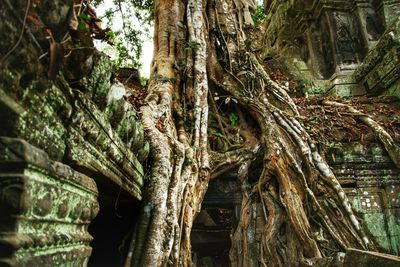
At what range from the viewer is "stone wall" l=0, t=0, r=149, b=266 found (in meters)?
0.90

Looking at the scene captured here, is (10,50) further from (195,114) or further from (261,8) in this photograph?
(261,8)

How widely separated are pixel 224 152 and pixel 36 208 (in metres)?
2.78

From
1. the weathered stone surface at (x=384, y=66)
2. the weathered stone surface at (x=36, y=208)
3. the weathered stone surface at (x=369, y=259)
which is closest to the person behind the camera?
the weathered stone surface at (x=36, y=208)

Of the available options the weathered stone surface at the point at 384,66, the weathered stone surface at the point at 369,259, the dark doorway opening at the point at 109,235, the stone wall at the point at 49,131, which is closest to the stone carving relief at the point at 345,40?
the weathered stone surface at the point at 384,66

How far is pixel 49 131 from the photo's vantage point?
1.09m

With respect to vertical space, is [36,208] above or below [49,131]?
below

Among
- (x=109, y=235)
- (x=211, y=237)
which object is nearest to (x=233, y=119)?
(x=109, y=235)

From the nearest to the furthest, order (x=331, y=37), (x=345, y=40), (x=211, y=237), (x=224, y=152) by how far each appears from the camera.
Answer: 1. (x=224, y=152)
2. (x=211, y=237)
3. (x=345, y=40)
4. (x=331, y=37)

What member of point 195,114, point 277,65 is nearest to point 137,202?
point 195,114

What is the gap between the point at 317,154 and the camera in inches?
138

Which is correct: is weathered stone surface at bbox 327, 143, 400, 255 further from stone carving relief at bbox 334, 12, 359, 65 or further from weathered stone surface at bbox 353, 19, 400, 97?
stone carving relief at bbox 334, 12, 359, 65

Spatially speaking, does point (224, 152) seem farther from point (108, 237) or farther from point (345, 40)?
point (345, 40)

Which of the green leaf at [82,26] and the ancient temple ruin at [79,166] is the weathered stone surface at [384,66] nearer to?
the ancient temple ruin at [79,166]

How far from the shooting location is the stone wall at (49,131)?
90 cm
